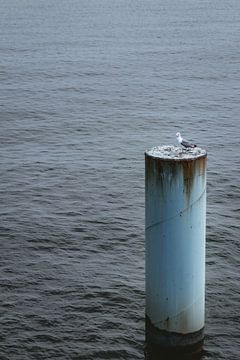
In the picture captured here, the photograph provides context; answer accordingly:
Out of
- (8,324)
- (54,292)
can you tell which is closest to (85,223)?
(54,292)

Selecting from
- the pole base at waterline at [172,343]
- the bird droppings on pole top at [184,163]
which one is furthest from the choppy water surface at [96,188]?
the bird droppings on pole top at [184,163]

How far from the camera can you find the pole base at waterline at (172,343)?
37.9 ft

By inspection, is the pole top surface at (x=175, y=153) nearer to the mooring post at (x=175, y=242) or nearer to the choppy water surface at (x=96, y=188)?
the mooring post at (x=175, y=242)

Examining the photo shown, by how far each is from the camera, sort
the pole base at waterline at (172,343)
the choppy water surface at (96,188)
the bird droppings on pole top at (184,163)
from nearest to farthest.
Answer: the bird droppings on pole top at (184,163)
the pole base at waterline at (172,343)
the choppy water surface at (96,188)

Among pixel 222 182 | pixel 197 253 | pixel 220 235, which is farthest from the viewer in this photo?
pixel 222 182

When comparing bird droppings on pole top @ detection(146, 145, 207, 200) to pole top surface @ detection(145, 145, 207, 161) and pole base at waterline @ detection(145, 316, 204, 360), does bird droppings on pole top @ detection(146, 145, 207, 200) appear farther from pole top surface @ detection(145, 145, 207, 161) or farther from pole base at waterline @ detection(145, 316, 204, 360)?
pole base at waterline @ detection(145, 316, 204, 360)

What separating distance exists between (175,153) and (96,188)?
12084 millimetres

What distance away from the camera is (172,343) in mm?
11602

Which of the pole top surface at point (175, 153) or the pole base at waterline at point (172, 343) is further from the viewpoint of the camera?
the pole base at waterline at point (172, 343)

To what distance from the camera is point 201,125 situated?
31.3 m

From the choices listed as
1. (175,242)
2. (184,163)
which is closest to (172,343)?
(175,242)

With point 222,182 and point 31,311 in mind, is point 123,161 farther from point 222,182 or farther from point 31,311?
point 31,311

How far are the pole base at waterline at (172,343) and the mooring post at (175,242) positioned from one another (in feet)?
0.06

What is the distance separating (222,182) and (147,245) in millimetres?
12465
